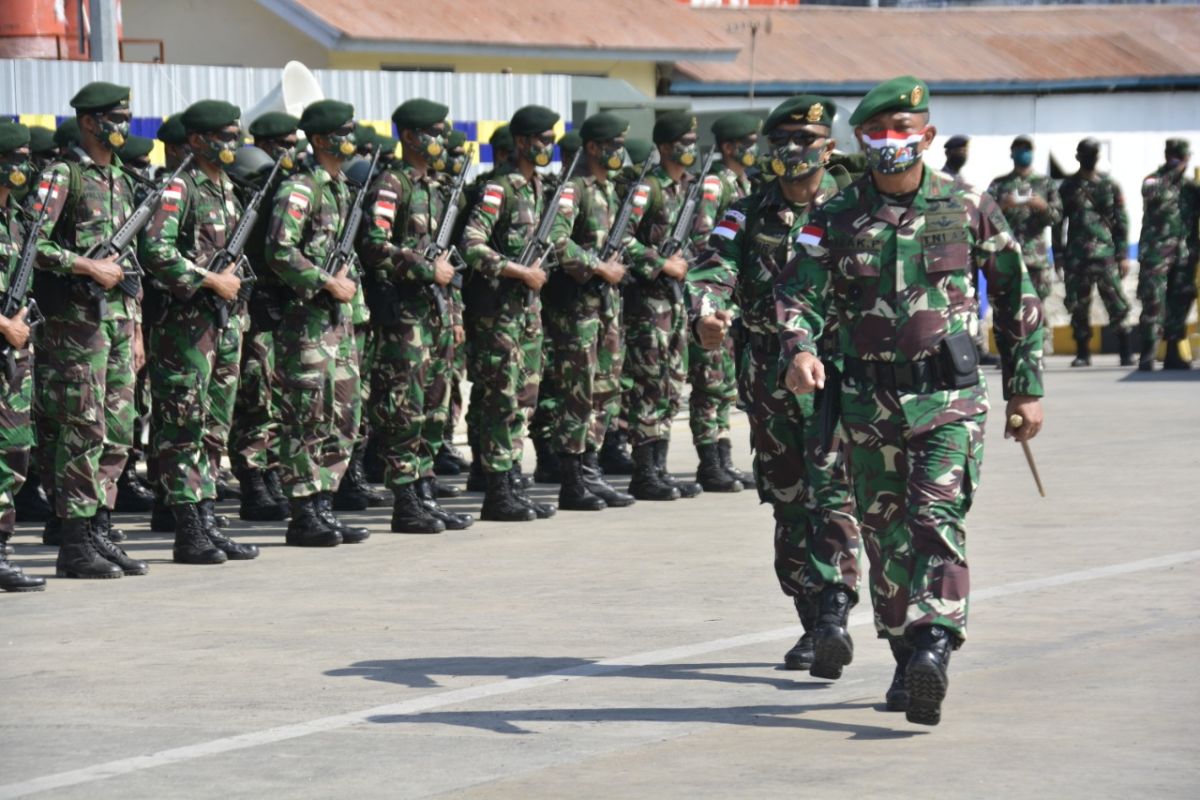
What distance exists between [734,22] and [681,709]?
29.0 metres

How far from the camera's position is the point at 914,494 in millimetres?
6805

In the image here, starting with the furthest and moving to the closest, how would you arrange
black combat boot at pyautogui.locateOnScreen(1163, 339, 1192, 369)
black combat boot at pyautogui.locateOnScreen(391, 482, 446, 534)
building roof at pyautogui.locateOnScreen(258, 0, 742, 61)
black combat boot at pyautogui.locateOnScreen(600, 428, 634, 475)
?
building roof at pyautogui.locateOnScreen(258, 0, 742, 61) < black combat boot at pyautogui.locateOnScreen(1163, 339, 1192, 369) < black combat boot at pyautogui.locateOnScreen(600, 428, 634, 475) < black combat boot at pyautogui.locateOnScreen(391, 482, 446, 534)

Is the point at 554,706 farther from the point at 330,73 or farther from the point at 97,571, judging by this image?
the point at 330,73

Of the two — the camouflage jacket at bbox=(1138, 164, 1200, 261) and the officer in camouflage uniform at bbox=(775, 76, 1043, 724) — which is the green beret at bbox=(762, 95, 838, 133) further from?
the camouflage jacket at bbox=(1138, 164, 1200, 261)

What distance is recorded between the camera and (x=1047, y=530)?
36.7ft

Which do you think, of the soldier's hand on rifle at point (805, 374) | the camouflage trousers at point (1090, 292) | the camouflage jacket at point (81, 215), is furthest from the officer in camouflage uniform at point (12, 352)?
the camouflage trousers at point (1090, 292)

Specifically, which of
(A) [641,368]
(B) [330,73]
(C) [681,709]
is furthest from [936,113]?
(C) [681,709]

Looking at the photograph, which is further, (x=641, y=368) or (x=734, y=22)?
(x=734, y=22)

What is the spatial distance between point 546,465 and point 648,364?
Result: 1294 millimetres

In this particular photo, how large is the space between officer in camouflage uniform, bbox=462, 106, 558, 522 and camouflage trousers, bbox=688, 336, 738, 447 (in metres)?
1.28

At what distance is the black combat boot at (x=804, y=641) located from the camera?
25.3 ft

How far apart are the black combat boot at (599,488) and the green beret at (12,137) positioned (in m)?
4.10

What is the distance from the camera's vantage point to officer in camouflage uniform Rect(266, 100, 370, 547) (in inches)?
420

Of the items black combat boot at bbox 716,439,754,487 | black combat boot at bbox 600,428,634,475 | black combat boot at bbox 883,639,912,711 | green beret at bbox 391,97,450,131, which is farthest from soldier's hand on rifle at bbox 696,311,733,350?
black combat boot at bbox 600,428,634,475
